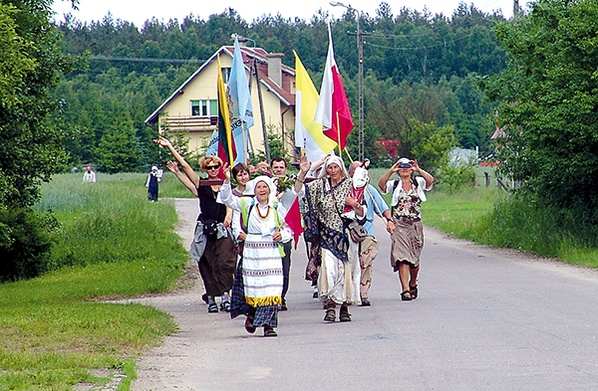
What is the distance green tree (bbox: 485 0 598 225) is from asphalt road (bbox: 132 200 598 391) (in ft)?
14.8

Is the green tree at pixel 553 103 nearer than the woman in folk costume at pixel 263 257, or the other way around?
the woman in folk costume at pixel 263 257

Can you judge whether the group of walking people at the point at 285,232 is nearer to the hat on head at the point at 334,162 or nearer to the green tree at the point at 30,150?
the hat on head at the point at 334,162

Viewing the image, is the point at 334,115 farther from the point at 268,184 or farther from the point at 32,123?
the point at 32,123

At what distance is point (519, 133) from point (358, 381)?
52.8 feet

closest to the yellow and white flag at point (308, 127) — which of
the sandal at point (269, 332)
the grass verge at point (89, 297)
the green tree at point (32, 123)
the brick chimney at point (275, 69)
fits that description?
the grass verge at point (89, 297)

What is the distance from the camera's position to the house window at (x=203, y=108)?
76.4 m

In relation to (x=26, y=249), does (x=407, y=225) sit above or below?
above

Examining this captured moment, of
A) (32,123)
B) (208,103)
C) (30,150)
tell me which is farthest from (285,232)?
(208,103)

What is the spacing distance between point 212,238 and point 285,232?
8.93 ft

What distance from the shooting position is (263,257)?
11516mm

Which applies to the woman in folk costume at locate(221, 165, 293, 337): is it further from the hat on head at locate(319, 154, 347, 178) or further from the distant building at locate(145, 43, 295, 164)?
the distant building at locate(145, 43, 295, 164)

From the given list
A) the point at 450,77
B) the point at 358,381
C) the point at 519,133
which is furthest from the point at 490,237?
the point at 450,77

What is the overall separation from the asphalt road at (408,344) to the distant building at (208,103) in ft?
170

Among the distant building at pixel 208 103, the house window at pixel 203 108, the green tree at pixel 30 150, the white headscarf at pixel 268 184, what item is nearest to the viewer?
the white headscarf at pixel 268 184
